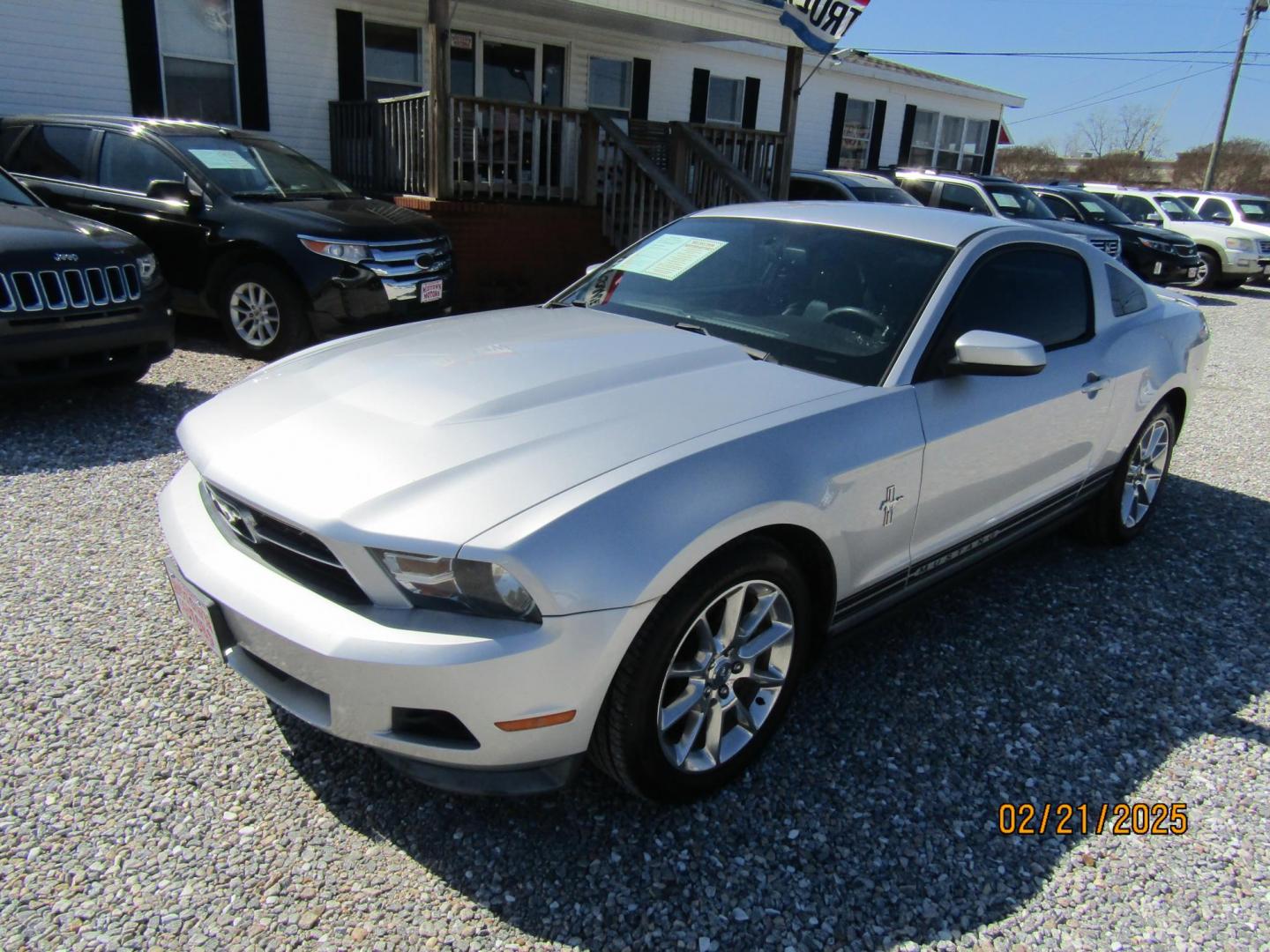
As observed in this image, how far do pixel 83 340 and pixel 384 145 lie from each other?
584cm

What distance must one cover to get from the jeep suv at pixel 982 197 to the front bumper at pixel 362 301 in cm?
960

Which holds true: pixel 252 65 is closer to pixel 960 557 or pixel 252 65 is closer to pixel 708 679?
pixel 960 557

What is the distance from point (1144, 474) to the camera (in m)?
4.54

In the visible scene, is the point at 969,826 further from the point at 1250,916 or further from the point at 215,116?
the point at 215,116

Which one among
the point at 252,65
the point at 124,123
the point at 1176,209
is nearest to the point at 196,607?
the point at 124,123

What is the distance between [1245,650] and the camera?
12.0ft

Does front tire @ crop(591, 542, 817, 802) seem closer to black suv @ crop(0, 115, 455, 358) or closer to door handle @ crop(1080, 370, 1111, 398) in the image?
door handle @ crop(1080, 370, 1111, 398)

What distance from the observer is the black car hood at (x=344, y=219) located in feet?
22.3

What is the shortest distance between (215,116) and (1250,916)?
11363 mm

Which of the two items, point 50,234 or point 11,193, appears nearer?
point 50,234

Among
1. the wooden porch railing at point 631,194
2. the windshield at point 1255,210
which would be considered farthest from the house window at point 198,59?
the windshield at point 1255,210

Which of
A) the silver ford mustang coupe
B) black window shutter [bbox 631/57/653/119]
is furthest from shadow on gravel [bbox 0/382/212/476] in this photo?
black window shutter [bbox 631/57/653/119]

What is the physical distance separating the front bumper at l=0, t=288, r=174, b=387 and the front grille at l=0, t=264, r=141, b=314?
0.04 meters
